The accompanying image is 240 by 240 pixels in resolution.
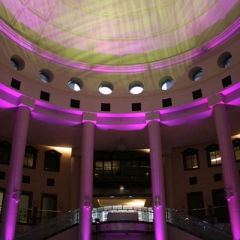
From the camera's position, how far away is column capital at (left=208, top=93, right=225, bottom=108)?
19906 mm

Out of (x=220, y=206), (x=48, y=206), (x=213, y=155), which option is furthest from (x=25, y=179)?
(x=213, y=155)

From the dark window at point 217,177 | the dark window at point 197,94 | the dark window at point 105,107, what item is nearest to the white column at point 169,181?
the dark window at point 217,177

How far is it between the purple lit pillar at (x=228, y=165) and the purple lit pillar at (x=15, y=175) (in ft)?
38.8

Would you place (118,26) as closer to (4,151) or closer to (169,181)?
(4,151)

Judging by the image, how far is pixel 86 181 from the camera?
2027 centimetres

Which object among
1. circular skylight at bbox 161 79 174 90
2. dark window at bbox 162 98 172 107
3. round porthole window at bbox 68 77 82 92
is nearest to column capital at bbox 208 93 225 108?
dark window at bbox 162 98 172 107

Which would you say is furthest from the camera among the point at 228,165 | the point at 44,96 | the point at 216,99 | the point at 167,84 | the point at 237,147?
the point at 237,147

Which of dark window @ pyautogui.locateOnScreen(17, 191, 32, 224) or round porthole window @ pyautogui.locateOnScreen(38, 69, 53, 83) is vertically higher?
round porthole window @ pyautogui.locateOnScreen(38, 69, 53, 83)

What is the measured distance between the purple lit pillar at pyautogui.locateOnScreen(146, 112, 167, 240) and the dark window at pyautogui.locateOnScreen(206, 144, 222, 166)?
7.27 m

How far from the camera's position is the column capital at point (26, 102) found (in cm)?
1980

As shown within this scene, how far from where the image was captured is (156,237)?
1883 cm

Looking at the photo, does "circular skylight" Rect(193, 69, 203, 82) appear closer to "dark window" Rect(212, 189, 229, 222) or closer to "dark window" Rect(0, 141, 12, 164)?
"dark window" Rect(212, 189, 229, 222)

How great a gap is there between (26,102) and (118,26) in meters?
8.58

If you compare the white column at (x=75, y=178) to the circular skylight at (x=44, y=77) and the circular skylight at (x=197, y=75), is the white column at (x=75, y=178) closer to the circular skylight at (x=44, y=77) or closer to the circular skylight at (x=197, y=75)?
the circular skylight at (x=44, y=77)
